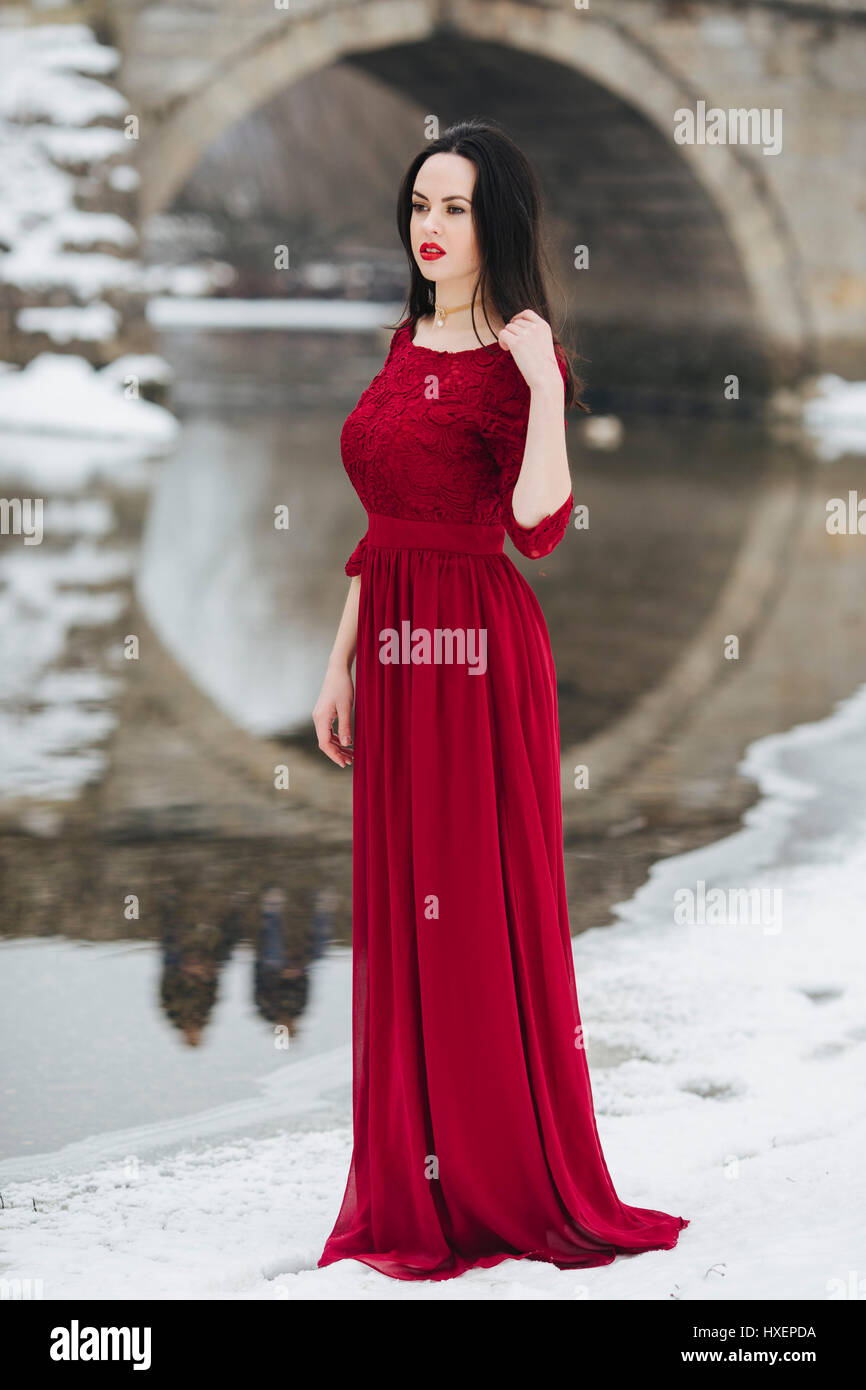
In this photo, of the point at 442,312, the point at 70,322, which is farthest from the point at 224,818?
the point at 70,322

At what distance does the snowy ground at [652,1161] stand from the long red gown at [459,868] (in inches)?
4.9

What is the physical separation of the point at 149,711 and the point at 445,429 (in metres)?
4.65

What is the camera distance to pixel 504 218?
9.96 ft

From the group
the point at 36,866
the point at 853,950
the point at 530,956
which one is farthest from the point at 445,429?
the point at 36,866

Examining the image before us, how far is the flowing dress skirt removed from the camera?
3.06 metres

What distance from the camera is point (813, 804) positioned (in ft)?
21.5

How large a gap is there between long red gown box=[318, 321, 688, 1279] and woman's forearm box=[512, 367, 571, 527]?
2.7 inches

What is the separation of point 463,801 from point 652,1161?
101cm

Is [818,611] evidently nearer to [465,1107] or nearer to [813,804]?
[813,804]

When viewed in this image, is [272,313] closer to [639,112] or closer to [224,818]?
[639,112]

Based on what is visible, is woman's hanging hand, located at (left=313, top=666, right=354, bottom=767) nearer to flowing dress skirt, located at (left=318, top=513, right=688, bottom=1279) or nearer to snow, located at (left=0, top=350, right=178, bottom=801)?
flowing dress skirt, located at (left=318, top=513, right=688, bottom=1279)

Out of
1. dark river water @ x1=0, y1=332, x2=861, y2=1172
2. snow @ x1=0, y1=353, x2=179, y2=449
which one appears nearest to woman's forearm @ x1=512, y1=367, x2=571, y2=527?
dark river water @ x1=0, y1=332, x2=861, y2=1172
